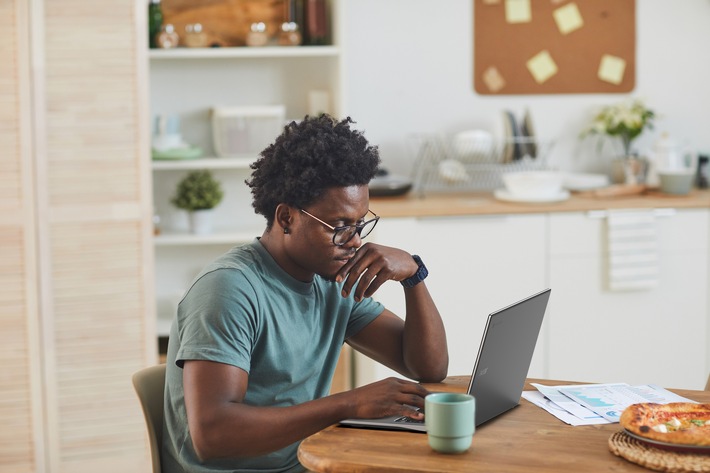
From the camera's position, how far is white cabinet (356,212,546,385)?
11.7 ft

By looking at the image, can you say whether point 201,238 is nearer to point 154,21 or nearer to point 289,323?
point 154,21

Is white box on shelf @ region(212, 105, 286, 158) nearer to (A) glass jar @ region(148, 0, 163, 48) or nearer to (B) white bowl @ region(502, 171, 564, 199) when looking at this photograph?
(A) glass jar @ region(148, 0, 163, 48)

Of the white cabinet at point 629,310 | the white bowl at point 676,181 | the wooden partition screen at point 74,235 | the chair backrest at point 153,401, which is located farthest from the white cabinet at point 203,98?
the chair backrest at point 153,401

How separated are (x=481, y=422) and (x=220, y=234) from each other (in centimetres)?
224

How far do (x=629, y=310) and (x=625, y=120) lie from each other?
812mm

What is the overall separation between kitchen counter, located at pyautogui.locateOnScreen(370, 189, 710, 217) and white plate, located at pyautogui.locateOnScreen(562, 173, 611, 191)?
0.16 feet

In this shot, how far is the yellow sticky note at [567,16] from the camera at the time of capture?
411cm

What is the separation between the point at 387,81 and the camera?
4.06 meters

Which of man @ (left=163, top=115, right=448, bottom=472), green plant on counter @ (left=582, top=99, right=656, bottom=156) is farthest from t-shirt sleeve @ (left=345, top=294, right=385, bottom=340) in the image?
green plant on counter @ (left=582, top=99, right=656, bottom=156)

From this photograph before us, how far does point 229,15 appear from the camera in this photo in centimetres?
385

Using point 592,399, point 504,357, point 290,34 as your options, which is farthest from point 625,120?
point 504,357

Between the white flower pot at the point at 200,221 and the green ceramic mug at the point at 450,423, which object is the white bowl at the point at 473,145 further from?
the green ceramic mug at the point at 450,423

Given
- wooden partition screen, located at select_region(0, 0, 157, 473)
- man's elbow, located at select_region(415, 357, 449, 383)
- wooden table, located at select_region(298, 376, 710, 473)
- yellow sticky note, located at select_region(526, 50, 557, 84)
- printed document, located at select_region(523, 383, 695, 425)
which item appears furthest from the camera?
yellow sticky note, located at select_region(526, 50, 557, 84)

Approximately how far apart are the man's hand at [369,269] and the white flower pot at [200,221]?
1938 millimetres
